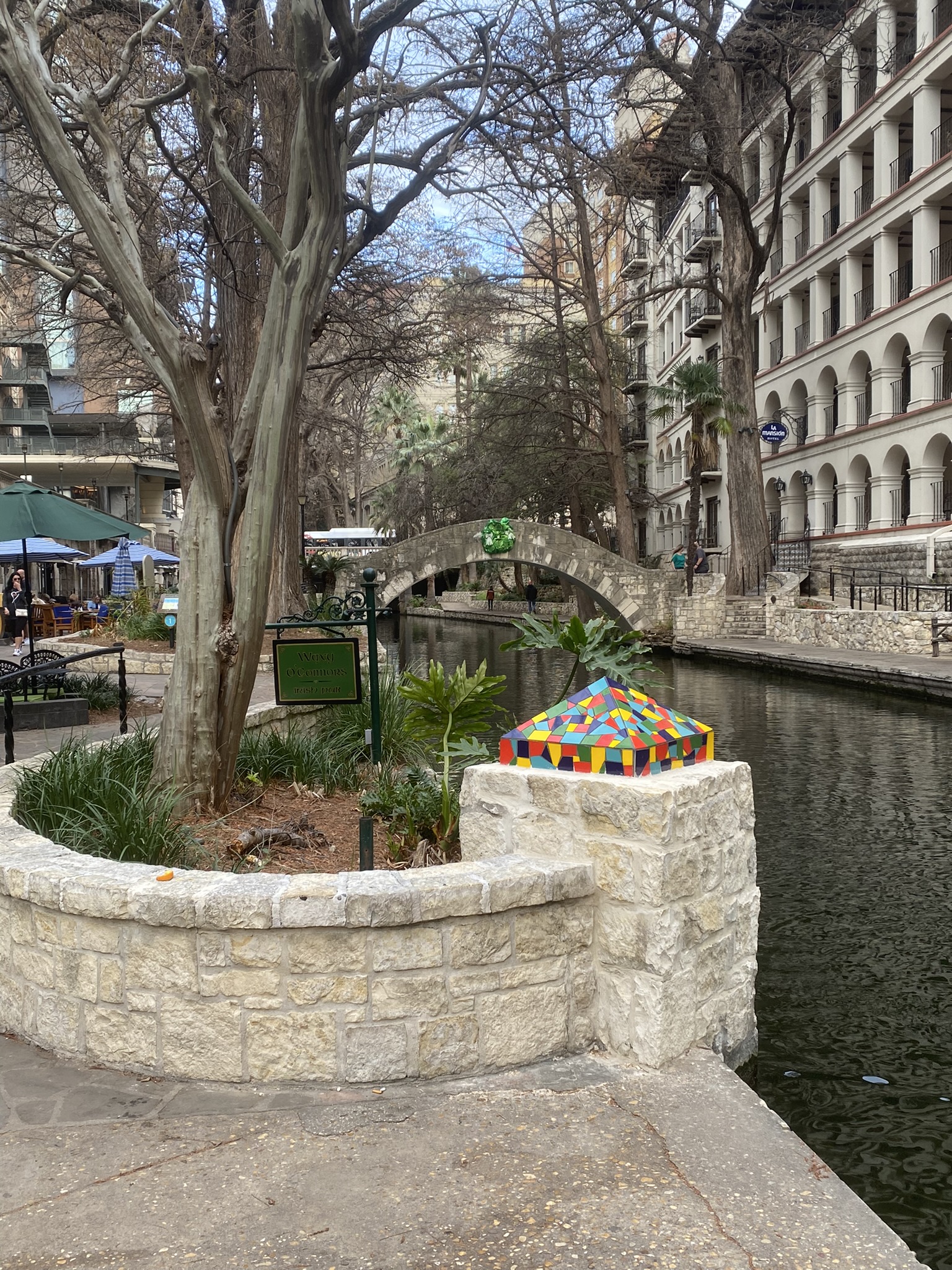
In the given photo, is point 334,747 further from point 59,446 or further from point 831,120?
point 59,446

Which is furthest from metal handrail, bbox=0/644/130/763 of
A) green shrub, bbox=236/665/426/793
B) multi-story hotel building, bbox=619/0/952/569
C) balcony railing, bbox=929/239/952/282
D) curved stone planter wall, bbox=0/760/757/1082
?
balcony railing, bbox=929/239/952/282

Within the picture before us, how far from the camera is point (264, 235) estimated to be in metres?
6.39

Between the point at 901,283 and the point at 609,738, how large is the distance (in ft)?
97.2

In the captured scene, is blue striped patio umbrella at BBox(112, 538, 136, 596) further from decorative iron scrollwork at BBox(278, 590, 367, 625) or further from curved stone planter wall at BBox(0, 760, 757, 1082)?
curved stone planter wall at BBox(0, 760, 757, 1082)

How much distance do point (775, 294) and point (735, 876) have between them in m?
37.0

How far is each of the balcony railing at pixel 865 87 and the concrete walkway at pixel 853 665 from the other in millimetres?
16246

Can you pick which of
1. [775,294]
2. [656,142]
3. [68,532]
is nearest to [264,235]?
[68,532]

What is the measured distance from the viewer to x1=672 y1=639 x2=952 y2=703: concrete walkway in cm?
1622

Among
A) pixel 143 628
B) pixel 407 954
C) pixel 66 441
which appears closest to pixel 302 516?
pixel 143 628

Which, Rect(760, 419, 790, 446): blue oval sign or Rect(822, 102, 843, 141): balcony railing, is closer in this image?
Rect(760, 419, 790, 446): blue oval sign

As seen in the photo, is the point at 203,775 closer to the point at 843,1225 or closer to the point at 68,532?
the point at 843,1225

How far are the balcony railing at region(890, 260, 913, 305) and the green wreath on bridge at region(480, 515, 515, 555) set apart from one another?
11.9 meters

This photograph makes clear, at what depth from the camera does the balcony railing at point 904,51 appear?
27.3 meters

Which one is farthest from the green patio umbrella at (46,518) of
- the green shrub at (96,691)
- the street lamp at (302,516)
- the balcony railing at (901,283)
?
the balcony railing at (901,283)
